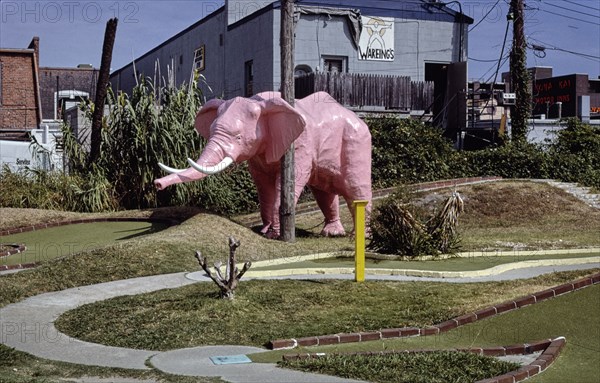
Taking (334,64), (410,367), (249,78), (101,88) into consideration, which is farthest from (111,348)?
(249,78)

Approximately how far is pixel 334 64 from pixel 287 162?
1566 centimetres

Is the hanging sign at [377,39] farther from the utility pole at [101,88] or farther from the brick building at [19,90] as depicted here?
the brick building at [19,90]

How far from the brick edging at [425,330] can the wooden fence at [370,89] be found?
1807 centimetres

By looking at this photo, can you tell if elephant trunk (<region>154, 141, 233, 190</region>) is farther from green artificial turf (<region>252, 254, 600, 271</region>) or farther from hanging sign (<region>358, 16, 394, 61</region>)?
hanging sign (<region>358, 16, 394, 61</region>)

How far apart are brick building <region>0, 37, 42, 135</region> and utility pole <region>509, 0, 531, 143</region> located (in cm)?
1974

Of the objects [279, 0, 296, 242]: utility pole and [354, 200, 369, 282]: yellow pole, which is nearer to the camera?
[354, 200, 369, 282]: yellow pole

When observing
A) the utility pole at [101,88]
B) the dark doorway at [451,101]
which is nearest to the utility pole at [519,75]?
the dark doorway at [451,101]

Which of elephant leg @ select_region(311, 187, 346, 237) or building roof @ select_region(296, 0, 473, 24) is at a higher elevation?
building roof @ select_region(296, 0, 473, 24)

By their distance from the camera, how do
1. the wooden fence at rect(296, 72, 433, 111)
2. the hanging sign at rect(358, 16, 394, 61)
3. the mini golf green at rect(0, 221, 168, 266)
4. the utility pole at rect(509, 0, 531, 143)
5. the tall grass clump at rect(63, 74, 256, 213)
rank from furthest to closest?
the hanging sign at rect(358, 16, 394, 61), the utility pole at rect(509, 0, 531, 143), the wooden fence at rect(296, 72, 433, 111), the tall grass clump at rect(63, 74, 256, 213), the mini golf green at rect(0, 221, 168, 266)

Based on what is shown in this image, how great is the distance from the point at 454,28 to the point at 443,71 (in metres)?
1.76

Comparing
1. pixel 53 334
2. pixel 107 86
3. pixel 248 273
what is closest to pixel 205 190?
pixel 107 86

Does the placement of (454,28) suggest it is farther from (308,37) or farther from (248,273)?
(248,273)

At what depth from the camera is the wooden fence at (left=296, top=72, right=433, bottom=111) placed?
28.3 m

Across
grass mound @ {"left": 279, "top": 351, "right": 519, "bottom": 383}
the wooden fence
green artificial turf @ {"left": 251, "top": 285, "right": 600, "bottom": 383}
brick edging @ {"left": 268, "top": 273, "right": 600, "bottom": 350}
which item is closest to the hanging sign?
the wooden fence
